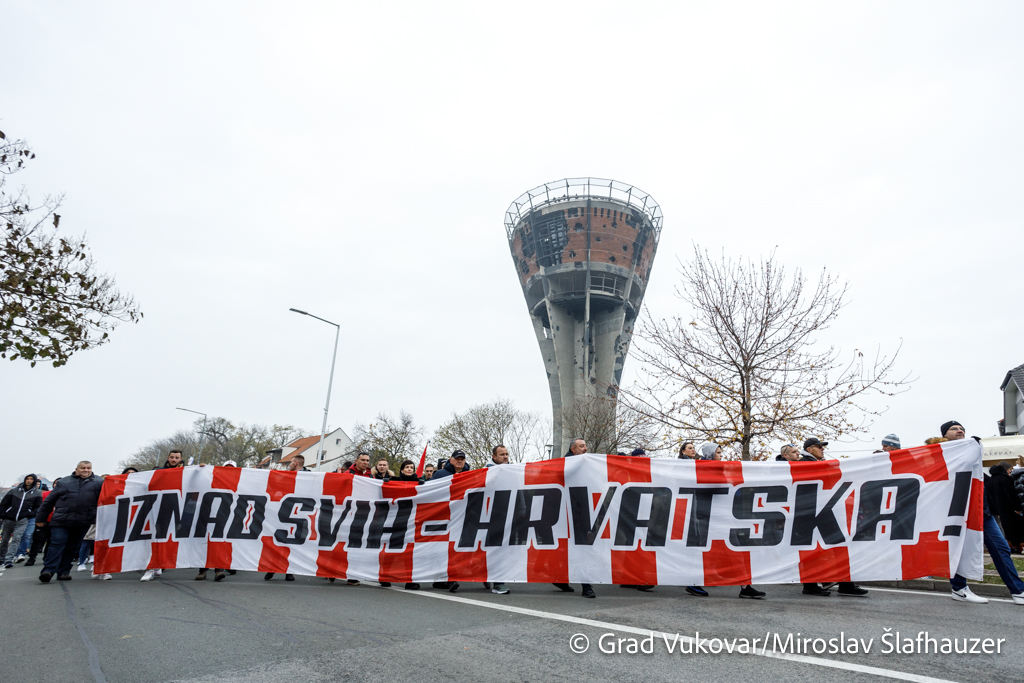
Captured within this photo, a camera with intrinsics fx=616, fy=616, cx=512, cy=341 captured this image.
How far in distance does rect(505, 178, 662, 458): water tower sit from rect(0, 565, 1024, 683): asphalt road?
46.9m

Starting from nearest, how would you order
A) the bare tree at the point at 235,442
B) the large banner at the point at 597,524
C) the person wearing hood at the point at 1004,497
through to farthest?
1. the large banner at the point at 597,524
2. the person wearing hood at the point at 1004,497
3. the bare tree at the point at 235,442

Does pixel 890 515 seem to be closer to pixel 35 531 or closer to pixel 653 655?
pixel 653 655

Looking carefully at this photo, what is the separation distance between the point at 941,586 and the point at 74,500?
12.3m

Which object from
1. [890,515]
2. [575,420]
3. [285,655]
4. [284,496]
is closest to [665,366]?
[890,515]

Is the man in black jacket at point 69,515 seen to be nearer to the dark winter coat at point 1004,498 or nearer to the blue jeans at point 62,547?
the blue jeans at point 62,547

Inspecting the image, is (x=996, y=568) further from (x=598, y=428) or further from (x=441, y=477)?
(x=598, y=428)

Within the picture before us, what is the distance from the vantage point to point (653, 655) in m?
4.48

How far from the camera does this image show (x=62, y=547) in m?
9.53

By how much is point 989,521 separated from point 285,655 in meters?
7.40

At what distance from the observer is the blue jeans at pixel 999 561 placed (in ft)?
21.5

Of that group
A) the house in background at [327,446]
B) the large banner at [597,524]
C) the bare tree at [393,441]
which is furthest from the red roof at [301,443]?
the large banner at [597,524]

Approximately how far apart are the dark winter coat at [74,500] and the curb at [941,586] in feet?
37.7

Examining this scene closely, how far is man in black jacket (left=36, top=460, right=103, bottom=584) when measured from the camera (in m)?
9.41

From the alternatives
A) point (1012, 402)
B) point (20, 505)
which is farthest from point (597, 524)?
point (1012, 402)
